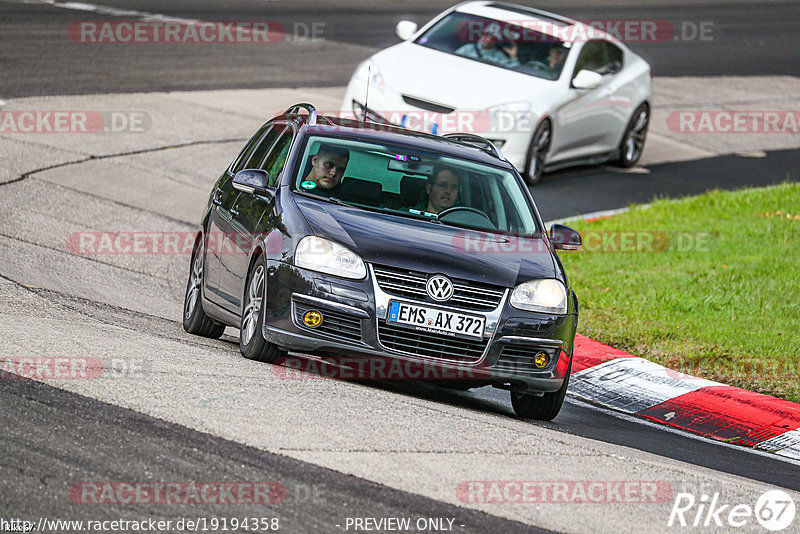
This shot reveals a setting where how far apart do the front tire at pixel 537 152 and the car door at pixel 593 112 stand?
Answer: 0.70ft

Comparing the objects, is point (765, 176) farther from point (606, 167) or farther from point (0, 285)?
point (0, 285)

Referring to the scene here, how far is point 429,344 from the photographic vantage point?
305 inches

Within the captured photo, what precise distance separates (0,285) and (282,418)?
3864 mm

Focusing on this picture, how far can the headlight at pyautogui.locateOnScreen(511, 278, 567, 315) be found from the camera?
7.93 meters

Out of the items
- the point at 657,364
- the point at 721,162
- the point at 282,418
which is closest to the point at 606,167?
the point at 721,162

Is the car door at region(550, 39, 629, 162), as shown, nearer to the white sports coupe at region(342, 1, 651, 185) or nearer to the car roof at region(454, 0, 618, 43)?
the white sports coupe at region(342, 1, 651, 185)

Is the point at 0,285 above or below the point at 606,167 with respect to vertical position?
above

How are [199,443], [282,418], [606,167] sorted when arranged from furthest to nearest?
[606,167], [282,418], [199,443]

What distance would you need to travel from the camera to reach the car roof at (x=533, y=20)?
58.1 ft

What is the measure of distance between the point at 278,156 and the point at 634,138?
36.0 ft

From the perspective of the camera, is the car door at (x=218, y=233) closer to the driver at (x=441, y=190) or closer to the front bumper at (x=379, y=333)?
the front bumper at (x=379, y=333)

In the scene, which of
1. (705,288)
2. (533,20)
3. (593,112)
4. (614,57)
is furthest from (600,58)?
(705,288)

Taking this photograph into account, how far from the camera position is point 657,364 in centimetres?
1047

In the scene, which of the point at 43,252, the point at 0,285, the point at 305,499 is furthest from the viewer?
the point at 43,252
